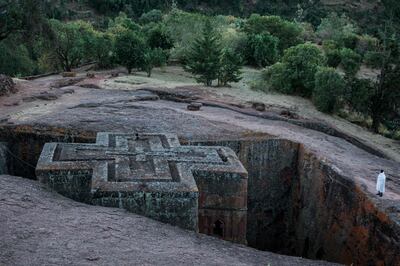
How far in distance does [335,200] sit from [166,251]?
553 cm

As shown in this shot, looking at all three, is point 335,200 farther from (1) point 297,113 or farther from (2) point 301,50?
(2) point 301,50

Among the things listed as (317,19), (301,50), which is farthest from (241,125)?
(317,19)

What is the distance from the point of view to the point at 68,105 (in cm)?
1684

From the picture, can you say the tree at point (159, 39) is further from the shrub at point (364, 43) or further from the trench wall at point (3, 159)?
the trench wall at point (3, 159)

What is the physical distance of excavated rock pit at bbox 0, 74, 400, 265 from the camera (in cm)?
1059

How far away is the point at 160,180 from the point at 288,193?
18.8ft

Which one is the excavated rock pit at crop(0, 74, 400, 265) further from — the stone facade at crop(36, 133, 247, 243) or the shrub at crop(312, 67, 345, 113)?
the shrub at crop(312, 67, 345, 113)

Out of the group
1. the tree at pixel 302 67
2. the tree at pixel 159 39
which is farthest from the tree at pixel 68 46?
the tree at pixel 302 67

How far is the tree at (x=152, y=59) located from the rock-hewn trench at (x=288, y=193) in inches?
482

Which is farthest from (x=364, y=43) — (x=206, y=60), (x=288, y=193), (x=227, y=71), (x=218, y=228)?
(x=218, y=228)

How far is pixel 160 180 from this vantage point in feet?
31.2

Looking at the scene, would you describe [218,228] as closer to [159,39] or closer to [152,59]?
[152,59]

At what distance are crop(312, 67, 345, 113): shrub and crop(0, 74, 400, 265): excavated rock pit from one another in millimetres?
5800

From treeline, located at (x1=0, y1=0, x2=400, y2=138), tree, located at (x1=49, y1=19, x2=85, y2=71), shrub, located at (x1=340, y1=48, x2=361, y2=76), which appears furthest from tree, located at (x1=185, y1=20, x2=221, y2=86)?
shrub, located at (x1=340, y1=48, x2=361, y2=76)
